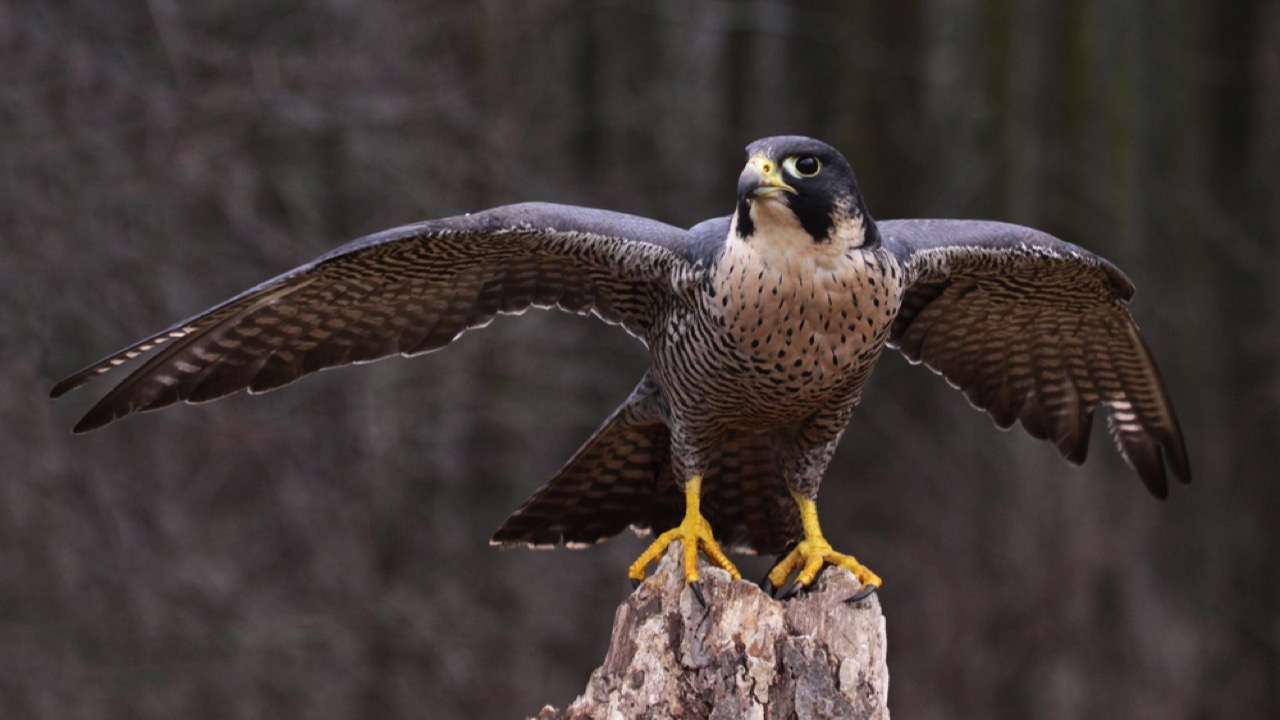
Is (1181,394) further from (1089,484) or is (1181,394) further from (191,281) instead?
(191,281)

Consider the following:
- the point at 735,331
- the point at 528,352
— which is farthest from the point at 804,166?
the point at 528,352

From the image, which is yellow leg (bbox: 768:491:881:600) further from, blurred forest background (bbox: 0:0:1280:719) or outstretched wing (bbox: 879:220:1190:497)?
blurred forest background (bbox: 0:0:1280:719)

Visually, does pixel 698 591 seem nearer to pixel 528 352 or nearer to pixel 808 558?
pixel 808 558

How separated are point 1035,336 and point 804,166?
4.38 feet

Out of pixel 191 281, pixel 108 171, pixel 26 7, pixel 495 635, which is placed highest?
pixel 26 7

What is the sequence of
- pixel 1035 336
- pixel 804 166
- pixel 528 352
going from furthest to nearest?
pixel 528 352 < pixel 1035 336 < pixel 804 166

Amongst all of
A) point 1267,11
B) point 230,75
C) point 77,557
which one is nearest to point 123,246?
point 230,75

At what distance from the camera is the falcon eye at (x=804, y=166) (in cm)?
380

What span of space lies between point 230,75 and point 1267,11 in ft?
18.1

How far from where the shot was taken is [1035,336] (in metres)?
4.82

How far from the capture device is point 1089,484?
7.88 m

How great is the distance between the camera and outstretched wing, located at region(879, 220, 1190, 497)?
4.27 metres

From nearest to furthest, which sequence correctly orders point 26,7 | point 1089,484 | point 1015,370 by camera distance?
1. point 1015,370
2. point 26,7
3. point 1089,484

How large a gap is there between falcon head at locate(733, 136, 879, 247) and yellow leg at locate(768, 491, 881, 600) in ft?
2.83
